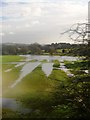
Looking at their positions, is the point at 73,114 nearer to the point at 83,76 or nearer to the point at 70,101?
the point at 70,101

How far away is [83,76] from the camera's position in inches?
263

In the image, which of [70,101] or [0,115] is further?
[0,115]

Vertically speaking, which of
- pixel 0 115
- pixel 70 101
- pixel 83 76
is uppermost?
pixel 83 76

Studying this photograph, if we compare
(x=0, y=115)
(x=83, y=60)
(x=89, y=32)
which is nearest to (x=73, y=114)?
(x=83, y=60)

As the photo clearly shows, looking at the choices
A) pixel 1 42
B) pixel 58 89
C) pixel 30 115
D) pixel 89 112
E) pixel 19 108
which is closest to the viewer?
pixel 89 112

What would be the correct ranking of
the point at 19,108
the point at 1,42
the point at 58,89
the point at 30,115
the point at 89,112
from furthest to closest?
the point at 19,108 < the point at 1,42 < the point at 30,115 < the point at 58,89 < the point at 89,112

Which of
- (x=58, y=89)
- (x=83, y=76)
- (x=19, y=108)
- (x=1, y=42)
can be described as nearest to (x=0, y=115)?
(x=19, y=108)

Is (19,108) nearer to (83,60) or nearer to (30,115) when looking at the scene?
(30,115)

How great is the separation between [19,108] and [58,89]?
133 inches

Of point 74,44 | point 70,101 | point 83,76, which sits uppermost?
point 74,44

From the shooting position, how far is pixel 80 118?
6625mm

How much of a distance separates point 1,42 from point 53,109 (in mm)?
2961

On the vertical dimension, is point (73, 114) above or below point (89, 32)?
below

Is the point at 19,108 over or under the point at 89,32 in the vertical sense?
under
